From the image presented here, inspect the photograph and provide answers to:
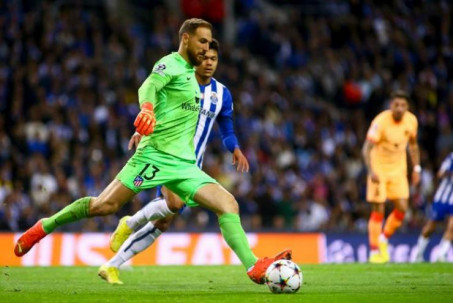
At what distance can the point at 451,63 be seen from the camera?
83.5 ft

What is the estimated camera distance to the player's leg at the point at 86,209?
9.23 metres

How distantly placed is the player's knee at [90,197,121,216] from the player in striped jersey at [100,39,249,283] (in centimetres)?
124

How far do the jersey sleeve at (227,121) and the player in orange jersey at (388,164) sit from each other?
4654 millimetres

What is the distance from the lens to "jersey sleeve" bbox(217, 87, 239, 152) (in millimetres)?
10578

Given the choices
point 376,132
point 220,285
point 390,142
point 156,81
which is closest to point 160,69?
point 156,81

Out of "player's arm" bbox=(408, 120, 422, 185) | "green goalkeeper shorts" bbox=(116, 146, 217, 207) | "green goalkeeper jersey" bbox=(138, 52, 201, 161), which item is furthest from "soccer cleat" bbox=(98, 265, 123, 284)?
"player's arm" bbox=(408, 120, 422, 185)

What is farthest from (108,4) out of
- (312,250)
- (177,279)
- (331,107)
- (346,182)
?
(177,279)

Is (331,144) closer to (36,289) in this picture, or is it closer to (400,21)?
(400,21)

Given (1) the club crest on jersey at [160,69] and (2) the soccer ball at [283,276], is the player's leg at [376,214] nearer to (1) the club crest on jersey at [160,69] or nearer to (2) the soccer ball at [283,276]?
(2) the soccer ball at [283,276]

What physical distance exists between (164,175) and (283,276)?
1.50 m

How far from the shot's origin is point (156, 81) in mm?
8945

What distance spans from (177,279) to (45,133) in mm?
9443

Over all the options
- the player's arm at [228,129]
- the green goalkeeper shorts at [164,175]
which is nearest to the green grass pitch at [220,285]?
the green goalkeeper shorts at [164,175]

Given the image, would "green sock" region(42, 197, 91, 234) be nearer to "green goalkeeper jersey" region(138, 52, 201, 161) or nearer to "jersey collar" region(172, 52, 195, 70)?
"green goalkeeper jersey" region(138, 52, 201, 161)
